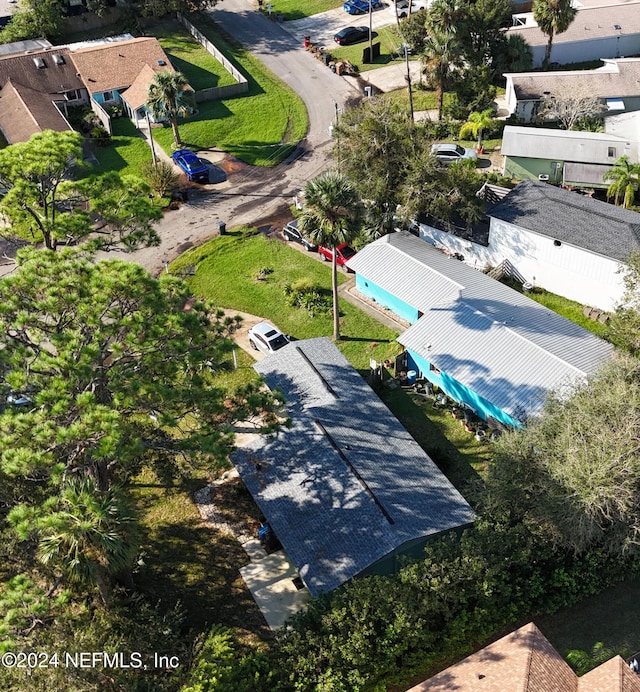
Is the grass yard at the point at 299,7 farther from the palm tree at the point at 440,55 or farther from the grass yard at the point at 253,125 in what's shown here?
the palm tree at the point at 440,55

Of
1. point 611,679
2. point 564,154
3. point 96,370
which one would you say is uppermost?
point 96,370

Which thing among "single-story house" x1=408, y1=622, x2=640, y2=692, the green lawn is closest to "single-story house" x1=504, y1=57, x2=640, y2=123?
the green lawn

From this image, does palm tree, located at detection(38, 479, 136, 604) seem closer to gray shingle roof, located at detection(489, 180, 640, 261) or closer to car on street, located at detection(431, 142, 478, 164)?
gray shingle roof, located at detection(489, 180, 640, 261)

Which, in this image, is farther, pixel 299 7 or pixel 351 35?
pixel 299 7

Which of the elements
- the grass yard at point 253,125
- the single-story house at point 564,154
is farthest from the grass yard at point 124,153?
the single-story house at point 564,154

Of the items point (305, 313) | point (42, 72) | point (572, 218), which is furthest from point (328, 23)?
point (305, 313)

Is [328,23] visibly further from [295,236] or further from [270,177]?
[295,236]

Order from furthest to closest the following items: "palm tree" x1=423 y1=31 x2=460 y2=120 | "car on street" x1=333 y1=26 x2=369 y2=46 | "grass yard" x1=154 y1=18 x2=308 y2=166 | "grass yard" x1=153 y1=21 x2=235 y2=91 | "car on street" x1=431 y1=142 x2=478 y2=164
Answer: "car on street" x1=333 y1=26 x2=369 y2=46 < "grass yard" x1=153 y1=21 x2=235 y2=91 < "grass yard" x1=154 y1=18 x2=308 y2=166 < "palm tree" x1=423 y1=31 x2=460 y2=120 < "car on street" x1=431 y1=142 x2=478 y2=164

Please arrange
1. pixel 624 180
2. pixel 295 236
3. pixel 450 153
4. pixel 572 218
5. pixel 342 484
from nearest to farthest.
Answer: pixel 342 484, pixel 572 218, pixel 624 180, pixel 295 236, pixel 450 153
